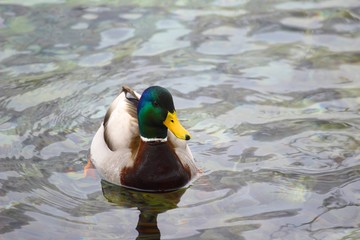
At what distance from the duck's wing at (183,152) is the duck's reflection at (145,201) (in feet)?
0.74

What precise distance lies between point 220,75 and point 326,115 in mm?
1396

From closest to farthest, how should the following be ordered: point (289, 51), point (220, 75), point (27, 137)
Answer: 1. point (27, 137)
2. point (220, 75)
3. point (289, 51)

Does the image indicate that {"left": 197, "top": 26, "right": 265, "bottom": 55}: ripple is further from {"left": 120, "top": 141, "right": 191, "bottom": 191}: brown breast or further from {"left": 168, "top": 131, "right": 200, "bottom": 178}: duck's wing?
{"left": 120, "top": 141, "right": 191, "bottom": 191}: brown breast

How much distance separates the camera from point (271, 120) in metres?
8.35

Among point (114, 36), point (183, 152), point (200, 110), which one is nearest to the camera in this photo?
point (183, 152)

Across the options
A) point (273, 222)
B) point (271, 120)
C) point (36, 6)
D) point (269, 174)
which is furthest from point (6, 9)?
point (273, 222)

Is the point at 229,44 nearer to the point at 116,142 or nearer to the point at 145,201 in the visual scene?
the point at 116,142

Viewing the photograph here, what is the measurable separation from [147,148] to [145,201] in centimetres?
48

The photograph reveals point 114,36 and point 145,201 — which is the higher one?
point 114,36

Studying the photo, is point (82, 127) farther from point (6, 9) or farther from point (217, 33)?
point (6, 9)

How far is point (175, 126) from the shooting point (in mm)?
7098

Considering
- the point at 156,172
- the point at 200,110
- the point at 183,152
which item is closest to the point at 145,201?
the point at 156,172

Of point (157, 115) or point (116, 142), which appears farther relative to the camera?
point (116, 142)

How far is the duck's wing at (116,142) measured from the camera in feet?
24.5
